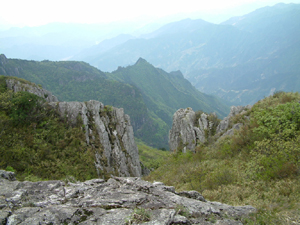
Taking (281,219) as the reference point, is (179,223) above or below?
above

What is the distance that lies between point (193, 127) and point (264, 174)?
2623cm

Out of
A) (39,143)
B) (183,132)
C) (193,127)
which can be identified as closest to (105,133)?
(39,143)

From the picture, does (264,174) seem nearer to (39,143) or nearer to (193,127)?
(39,143)

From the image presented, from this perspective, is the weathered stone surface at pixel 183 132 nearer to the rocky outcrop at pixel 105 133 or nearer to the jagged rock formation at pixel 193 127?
the jagged rock formation at pixel 193 127

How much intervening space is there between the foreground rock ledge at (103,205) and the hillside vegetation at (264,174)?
1610 millimetres

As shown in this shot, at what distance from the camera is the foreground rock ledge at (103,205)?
719cm

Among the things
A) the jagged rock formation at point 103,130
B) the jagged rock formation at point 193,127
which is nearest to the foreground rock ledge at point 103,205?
the jagged rock formation at point 103,130

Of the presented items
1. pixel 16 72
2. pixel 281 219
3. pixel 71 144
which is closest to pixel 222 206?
pixel 281 219

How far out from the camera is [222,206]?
8.55 meters

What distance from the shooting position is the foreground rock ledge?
7188mm

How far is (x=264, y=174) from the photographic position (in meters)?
11.4

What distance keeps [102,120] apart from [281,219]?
3203 cm

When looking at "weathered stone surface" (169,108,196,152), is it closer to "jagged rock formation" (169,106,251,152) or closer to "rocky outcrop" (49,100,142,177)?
"jagged rock formation" (169,106,251,152)

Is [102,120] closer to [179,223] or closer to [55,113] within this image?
[55,113]
